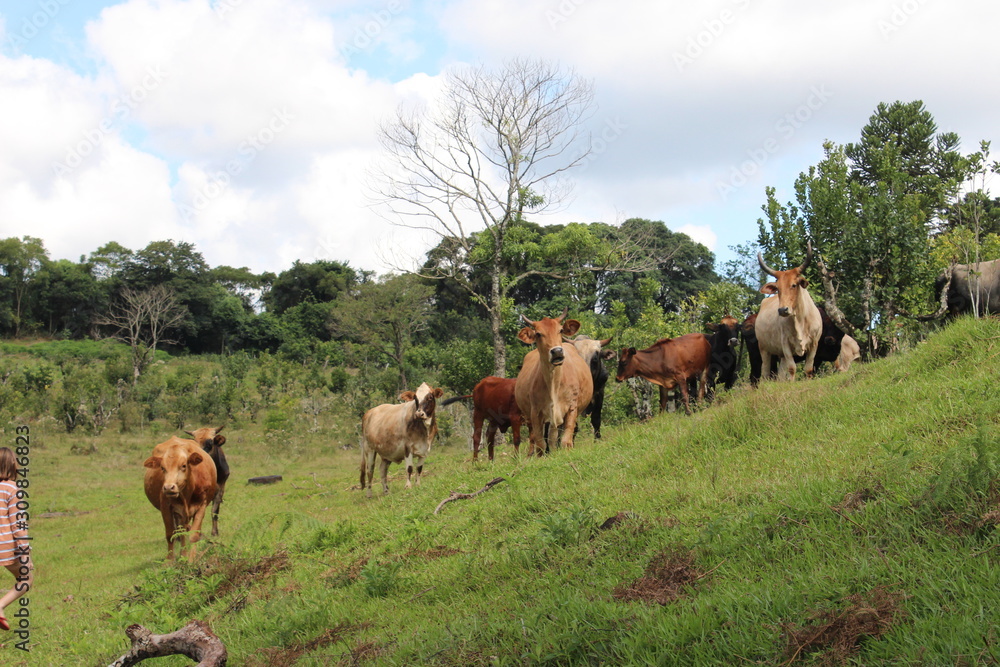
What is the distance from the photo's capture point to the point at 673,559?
14.6 feet

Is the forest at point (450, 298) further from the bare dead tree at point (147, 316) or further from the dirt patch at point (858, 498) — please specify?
the dirt patch at point (858, 498)

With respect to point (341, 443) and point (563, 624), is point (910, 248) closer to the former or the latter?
point (563, 624)

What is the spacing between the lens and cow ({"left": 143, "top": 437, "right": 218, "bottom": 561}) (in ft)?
31.4

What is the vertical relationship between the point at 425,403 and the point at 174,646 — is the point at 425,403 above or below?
above

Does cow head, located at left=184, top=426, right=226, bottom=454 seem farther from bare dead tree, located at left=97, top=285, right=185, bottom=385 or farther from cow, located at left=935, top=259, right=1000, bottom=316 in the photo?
bare dead tree, located at left=97, top=285, right=185, bottom=385

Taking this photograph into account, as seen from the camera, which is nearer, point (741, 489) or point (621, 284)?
point (741, 489)

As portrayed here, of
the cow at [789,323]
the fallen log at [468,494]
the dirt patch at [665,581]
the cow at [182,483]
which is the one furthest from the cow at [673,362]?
the dirt patch at [665,581]

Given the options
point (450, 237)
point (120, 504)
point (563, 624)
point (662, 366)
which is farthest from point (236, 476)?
point (563, 624)

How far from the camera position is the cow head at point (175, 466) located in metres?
9.31

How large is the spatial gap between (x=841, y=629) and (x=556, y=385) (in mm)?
7209

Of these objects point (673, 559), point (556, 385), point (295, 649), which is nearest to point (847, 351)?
point (556, 385)

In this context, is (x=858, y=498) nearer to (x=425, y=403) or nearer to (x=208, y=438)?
(x=425, y=403)

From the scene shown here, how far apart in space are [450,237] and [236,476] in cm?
995

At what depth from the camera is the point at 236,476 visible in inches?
830
